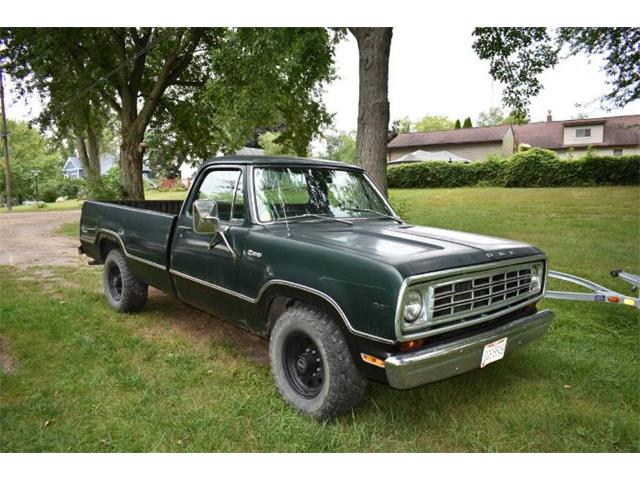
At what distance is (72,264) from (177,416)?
6901 mm

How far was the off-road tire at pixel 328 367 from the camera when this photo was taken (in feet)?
9.53

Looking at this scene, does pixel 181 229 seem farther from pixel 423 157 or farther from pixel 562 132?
pixel 562 132

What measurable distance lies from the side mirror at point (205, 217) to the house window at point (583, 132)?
39437 mm

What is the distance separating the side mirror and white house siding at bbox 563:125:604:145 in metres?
39.0

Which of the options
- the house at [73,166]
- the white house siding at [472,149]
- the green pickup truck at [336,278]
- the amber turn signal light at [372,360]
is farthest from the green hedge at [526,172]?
the house at [73,166]

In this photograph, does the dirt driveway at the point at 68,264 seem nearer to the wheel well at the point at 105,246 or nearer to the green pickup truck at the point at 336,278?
the green pickup truck at the point at 336,278

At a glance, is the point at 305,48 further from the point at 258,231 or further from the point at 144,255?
the point at 258,231

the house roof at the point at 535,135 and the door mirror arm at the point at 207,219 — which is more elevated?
the house roof at the point at 535,135

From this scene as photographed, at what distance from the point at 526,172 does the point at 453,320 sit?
22273 mm

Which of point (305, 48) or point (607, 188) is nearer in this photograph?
point (305, 48)

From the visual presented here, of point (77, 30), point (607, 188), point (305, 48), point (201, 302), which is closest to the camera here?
point (201, 302)

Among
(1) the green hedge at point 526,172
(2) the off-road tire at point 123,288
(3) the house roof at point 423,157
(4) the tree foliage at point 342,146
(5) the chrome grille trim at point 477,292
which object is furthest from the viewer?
(4) the tree foliage at point 342,146

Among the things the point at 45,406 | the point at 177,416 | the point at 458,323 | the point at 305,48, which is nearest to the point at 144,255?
the point at 45,406

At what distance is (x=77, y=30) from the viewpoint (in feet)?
46.6
